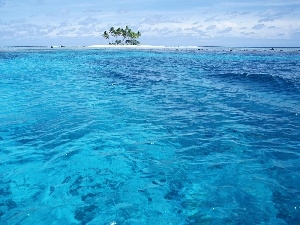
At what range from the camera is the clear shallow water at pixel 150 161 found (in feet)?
17.4

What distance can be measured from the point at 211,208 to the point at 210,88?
13977 millimetres

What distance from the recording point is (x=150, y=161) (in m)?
7.45

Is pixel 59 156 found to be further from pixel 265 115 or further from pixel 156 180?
pixel 265 115

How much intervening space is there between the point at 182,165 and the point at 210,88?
1225cm

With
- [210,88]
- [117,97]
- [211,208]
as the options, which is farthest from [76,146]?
[210,88]

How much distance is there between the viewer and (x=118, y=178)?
659 cm

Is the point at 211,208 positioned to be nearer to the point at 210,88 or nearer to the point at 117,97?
the point at 117,97

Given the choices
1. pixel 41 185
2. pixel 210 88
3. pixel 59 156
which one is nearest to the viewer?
pixel 41 185

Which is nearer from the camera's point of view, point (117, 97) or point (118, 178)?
point (118, 178)

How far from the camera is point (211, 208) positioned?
5355mm

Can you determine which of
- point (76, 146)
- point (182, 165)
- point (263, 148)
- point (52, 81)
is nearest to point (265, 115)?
point (263, 148)

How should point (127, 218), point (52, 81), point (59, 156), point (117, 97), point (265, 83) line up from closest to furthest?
point (127, 218) → point (59, 156) → point (117, 97) → point (265, 83) → point (52, 81)

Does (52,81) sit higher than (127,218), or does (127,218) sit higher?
(52,81)

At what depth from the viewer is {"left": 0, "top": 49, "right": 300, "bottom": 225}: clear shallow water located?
17.4 ft
